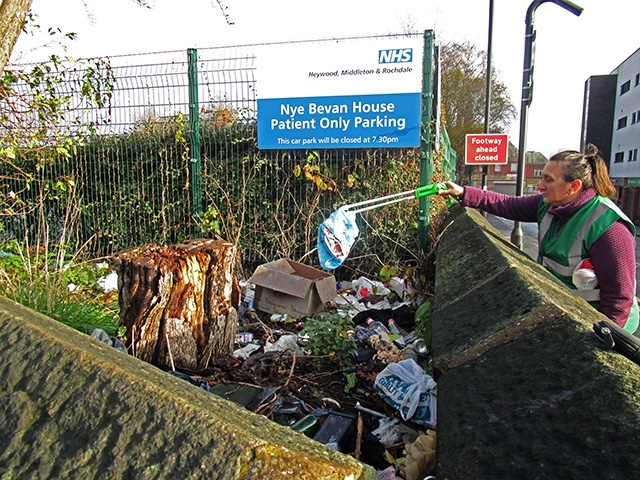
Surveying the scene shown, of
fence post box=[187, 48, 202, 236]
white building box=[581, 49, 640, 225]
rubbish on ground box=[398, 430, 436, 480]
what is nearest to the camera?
rubbish on ground box=[398, 430, 436, 480]

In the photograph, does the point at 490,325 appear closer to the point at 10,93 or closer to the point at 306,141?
the point at 306,141

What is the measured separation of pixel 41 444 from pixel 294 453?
55 cm

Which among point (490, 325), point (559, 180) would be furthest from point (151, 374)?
point (559, 180)

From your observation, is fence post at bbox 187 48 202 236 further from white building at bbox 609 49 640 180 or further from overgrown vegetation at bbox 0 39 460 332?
white building at bbox 609 49 640 180

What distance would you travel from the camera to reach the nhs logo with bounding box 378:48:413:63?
5952mm

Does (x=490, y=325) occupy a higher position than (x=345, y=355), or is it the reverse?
(x=490, y=325)

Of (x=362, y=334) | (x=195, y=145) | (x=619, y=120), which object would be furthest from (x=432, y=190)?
(x=619, y=120)

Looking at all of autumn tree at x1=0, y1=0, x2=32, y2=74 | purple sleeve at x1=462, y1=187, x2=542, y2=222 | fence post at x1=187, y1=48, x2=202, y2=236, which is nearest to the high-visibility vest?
purple sleeve at x1=462, y1=187, x2=542, y2=222

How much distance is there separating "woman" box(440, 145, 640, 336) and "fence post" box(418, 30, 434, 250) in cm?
297

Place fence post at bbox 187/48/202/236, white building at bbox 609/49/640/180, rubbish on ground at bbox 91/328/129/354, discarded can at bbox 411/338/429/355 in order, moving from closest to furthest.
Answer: rubbish on ground at bbox 91/328/129/354 < discarded can at bbox 411/338/429/355 < fence post at bbox 187/48/202/236 < white building at bbox 609/49/640/180

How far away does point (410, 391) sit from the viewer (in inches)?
102

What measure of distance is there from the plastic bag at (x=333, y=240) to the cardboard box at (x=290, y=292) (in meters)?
0.50

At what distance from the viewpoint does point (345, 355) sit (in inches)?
136

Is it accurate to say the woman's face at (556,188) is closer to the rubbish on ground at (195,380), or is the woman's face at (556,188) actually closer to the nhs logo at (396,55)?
the rubbish on ground at (195,380)
